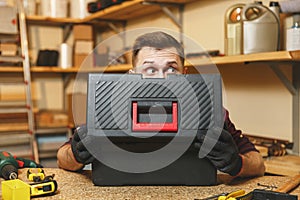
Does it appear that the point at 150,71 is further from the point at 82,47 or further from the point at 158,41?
the point at 82,47

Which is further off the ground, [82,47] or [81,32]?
[81,32]

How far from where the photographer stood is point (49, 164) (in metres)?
3.33

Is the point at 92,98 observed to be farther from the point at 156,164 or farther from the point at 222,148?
the point at 222,148

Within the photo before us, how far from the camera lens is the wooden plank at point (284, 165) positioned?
147cm

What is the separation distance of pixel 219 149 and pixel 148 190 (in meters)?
0.19

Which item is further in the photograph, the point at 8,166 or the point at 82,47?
the point at 82,47

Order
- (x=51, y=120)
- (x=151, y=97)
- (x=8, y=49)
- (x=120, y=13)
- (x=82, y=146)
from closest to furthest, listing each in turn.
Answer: (x=151, y=97) < (x=82, y=146) < (x=120, y=13) < (x=8, y=49) < (x=51, y=120)

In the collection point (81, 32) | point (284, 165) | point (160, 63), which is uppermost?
point (81, 32)

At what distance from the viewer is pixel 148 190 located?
93 centimetres

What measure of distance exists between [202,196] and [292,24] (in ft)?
3.61

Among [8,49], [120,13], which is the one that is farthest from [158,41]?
[8,49]

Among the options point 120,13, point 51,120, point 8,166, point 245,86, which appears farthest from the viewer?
point 51,120

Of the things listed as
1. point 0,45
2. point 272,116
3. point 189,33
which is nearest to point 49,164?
point 0,45

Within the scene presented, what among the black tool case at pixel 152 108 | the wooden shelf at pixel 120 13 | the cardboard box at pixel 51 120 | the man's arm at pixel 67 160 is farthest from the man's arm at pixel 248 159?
the cardboard box at pixel 51 120
